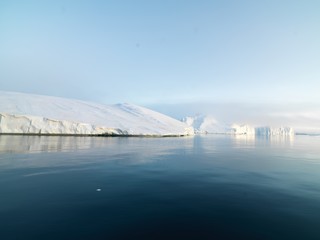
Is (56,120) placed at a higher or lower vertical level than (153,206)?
higher

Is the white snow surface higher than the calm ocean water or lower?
higher

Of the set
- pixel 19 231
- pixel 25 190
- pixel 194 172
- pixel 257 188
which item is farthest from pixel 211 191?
pixel 25 190

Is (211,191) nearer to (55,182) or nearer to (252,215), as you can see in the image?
(252,215)

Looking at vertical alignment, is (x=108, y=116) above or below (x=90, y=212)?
above

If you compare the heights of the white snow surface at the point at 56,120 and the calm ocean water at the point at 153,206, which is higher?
the white snow surface at the point at 56,120

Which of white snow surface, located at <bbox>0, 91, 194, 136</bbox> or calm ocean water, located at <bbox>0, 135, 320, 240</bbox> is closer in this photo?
calm ocean water, located at <bbox>0, 135, 320, 240</bbox>

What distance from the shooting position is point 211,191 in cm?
883

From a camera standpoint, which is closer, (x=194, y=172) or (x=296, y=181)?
(x=296, y=181)

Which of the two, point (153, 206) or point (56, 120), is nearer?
point (153, 206)

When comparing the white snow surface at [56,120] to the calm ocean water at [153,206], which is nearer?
the calm ocean water at [153,206]

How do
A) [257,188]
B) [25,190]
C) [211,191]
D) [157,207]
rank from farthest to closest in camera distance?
[257,188]
[211,191]
[25,190]
[157,207]

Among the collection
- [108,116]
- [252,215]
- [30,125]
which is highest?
[108,116]

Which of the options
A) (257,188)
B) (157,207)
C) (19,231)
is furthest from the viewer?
(257,188)

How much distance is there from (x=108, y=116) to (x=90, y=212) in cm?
6990
